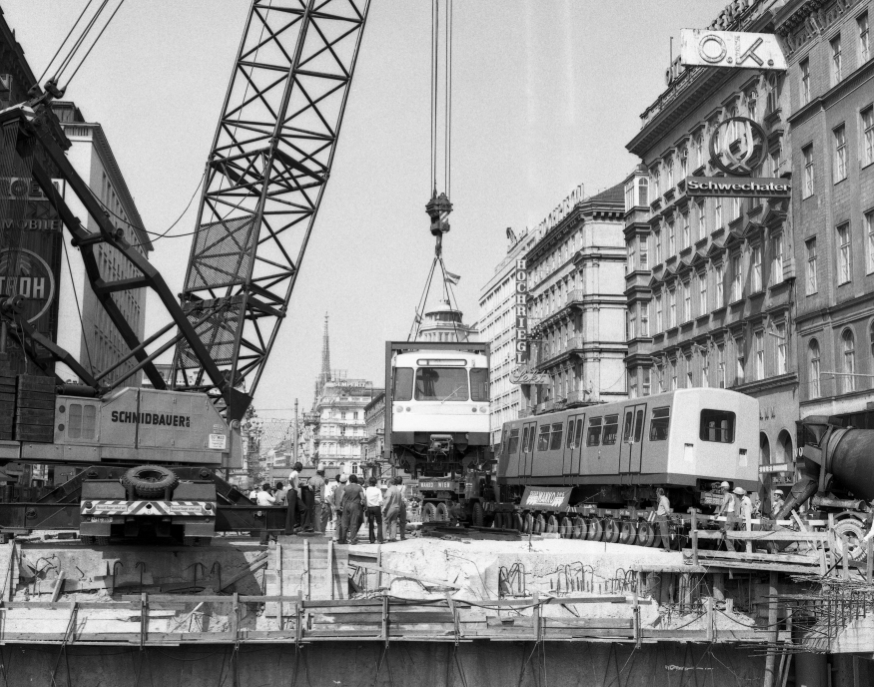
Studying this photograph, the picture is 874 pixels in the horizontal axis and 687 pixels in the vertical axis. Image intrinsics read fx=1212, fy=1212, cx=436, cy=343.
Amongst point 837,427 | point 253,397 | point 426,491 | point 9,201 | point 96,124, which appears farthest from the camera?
point 96,124

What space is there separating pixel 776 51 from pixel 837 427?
21996mm

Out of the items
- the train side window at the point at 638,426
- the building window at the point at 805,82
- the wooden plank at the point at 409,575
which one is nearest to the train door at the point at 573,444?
the train side window at the point at 638,426

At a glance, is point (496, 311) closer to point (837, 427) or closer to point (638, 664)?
point (837, 427)

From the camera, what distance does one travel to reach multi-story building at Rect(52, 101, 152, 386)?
2461 inches

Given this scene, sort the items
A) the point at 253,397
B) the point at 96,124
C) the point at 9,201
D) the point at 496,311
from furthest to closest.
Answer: the point at 496,311
the point at 96,124
the point at 253,397
the point at 9,201

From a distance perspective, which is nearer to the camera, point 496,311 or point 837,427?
point 837,427

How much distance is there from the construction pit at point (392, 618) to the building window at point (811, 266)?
77.9 feet

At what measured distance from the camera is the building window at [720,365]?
2025 inches

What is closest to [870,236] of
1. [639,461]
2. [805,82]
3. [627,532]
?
[805,82]

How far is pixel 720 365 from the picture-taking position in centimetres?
5172

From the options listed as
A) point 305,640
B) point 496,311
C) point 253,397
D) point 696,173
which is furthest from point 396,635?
point 496,311

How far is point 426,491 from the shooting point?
33.9 meters

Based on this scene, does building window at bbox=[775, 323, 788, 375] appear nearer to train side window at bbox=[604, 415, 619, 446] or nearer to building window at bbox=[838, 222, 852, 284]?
building window at bbox=[838, 222, 852, 284]

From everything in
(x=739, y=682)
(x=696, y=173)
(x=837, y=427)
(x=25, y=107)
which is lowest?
(x=739, y=682)
